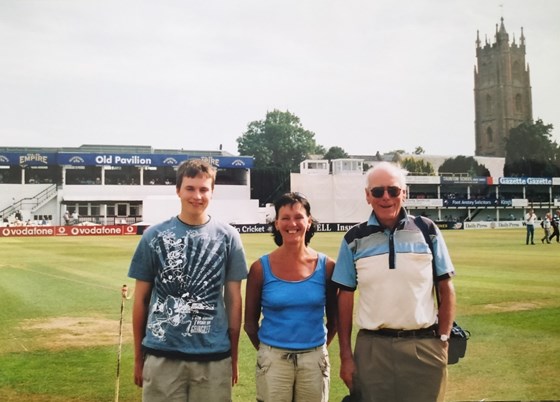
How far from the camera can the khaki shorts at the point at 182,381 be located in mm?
3496

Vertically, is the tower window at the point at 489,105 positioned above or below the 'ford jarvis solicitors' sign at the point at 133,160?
above

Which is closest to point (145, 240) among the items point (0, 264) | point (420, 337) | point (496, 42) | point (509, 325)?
point (420, 337)

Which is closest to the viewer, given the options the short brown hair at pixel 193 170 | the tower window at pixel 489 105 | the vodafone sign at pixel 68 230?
the short brown hair at pixel 193 170

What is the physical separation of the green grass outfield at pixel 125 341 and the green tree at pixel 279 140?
90674 millimetres

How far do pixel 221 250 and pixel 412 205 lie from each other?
5935 centimetres

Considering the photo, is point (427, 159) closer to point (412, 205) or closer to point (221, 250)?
point (412, 205)

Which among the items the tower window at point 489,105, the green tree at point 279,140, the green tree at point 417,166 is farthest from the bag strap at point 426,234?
the tower window at point 489,105

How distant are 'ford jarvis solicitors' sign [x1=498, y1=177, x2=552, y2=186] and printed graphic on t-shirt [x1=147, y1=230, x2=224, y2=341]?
70.5 meters

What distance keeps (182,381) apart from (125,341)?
482 cm

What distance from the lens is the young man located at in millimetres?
3521

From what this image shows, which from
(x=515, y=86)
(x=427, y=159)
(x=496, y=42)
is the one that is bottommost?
(x=427, y=159)

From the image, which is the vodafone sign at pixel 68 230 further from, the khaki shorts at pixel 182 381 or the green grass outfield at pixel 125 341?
the khaki shorts at pixel 182 381

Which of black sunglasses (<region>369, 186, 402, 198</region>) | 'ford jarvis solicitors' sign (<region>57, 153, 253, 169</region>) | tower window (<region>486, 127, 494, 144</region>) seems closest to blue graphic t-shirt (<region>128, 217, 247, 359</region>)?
black sunglasses (<region>369, 186, 402, 198</region>)

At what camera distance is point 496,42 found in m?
117
